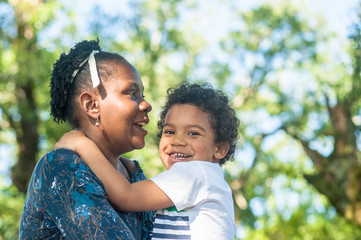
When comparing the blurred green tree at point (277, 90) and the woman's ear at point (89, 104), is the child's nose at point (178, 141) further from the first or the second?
the blurred green tree at point (277, 90)

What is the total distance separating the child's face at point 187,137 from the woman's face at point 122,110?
0.37m

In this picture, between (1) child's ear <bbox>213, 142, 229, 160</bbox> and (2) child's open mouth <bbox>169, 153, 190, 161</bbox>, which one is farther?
(1) child's ear <bbox>213, 142, 229, 160</bbox>

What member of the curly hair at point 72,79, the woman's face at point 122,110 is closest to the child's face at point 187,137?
the woman's face at point 122,110

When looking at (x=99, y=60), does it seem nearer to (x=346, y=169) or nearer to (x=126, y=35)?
(x=346, y=169)

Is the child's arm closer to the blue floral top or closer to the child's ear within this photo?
the blue floral top

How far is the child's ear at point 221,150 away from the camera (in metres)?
2.49

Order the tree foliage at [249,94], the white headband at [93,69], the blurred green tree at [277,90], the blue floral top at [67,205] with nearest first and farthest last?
the blue floral top at [67,205]
the white headband at [93,69]
the tree foliage at [249,94]
the blurred green tree at [277,90]

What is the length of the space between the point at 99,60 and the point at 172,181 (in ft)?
1.91

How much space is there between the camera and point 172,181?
1990mm

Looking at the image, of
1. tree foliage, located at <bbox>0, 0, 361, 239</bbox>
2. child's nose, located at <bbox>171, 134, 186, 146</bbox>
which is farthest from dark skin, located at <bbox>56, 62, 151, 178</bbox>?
tree foliage, located at <bbox>0, 0, 361, 239</bbox>

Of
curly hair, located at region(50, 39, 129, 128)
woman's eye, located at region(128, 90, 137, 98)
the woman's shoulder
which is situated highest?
curly hair, located at region(50, 39, 129, 128)

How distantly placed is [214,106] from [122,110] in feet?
2.33

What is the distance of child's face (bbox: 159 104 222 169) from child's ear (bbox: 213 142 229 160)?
13 millimetres

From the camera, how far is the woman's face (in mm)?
1924
